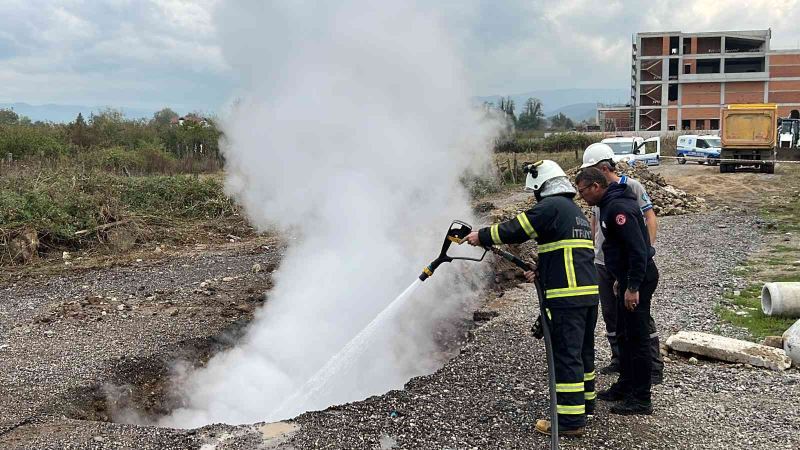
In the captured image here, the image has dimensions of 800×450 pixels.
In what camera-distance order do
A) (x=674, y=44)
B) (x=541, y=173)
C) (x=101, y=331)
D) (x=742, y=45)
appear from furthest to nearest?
(x=742, y=45) → (x=674, y=44) → (x=101, y=331) → (x=541, y=173)

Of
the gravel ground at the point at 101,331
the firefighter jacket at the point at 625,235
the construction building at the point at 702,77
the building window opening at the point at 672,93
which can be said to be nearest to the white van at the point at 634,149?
the gravel ground at the point at 101,331

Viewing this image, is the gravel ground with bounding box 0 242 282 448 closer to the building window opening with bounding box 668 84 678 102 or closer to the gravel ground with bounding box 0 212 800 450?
the gravel ground with bounding box 0 212 800 450

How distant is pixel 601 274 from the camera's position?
5508mm

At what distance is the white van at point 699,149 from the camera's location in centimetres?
2980

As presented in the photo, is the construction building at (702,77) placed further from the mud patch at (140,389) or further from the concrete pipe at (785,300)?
the mud patch at (140,389)

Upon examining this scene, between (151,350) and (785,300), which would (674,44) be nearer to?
(785,300)

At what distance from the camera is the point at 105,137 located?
26.7m

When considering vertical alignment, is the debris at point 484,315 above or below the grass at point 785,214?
above

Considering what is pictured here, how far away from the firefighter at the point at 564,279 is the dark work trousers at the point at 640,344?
1.63 ft

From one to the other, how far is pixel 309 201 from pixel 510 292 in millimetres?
3137

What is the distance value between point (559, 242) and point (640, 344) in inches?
42.2

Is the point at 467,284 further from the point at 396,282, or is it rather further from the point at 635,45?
the point at 635,45

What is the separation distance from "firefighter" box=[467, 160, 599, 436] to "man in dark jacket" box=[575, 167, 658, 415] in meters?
0.33

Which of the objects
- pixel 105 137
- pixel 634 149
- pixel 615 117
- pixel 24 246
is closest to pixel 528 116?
pixel 615 117
